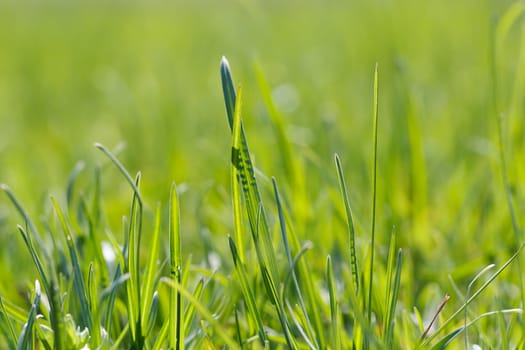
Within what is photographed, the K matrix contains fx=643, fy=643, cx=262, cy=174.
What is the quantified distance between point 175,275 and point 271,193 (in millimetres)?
299

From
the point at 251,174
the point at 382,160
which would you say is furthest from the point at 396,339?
the point at 382,160

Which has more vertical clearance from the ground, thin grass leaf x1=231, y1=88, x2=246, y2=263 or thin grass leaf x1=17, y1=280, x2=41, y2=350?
thin grass leaf x1=231, y1=88, x2=246, y2=263

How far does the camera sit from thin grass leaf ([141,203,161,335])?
59 cm

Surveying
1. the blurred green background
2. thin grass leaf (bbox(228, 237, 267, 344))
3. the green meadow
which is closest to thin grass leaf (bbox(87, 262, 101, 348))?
the green meadow

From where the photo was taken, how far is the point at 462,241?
3.06 feet

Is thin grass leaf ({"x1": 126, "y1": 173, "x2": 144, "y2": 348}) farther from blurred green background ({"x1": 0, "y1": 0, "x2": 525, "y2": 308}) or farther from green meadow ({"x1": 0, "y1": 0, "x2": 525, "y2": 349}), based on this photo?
blurred green background ({"x1": 0, "y1": 0, "x2": 525, "y2": 308})

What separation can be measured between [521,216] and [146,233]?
541 mm

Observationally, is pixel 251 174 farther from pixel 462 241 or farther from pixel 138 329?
pixel 462 241

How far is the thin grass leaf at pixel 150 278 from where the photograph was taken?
1.94 feet

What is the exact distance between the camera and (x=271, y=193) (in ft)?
2.75

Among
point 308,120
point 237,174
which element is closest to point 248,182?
point 237,174

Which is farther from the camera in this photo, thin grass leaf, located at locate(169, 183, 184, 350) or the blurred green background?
the blurred green background

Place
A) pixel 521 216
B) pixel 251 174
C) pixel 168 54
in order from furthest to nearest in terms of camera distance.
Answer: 1. pixel 168 54
2. pixel 521 216
3. pixel 251 174

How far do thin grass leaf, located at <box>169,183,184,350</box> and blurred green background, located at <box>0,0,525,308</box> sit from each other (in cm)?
25
